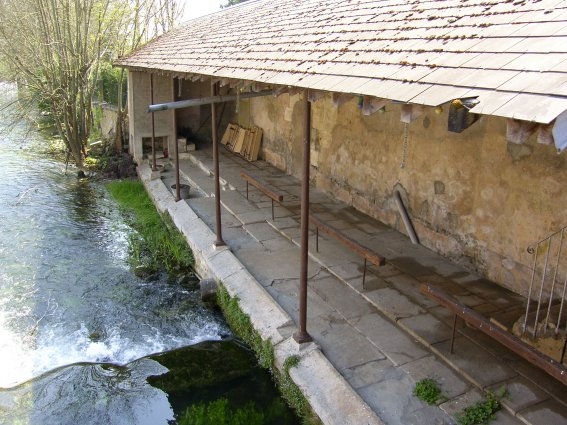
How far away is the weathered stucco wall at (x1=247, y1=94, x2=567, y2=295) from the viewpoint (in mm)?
5090

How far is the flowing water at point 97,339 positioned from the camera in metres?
4.92

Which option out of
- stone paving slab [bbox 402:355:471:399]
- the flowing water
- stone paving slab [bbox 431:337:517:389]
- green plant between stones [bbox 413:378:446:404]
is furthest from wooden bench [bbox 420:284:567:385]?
the flowing water

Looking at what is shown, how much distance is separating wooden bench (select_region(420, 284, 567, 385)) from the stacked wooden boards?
320 inches

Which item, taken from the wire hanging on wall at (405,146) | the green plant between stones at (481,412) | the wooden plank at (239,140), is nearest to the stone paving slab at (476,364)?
the green plant between stones at (481,412)

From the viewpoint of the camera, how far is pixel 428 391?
392cm

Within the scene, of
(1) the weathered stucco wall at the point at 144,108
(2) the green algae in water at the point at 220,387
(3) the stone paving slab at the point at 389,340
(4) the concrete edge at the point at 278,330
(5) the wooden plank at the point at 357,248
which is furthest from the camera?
(1) the weathered stucco wall at the point at 144,108

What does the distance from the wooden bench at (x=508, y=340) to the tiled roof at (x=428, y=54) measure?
2085 mm

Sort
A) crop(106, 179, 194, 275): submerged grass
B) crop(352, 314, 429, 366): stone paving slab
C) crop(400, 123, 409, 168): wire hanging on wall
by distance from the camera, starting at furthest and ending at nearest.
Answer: crop(106, 179, 194, 275): submerged grass, crop(400, 123, 409, 168): wire hanging on wall, crop(352, 314, 429, 366): stone paving slab

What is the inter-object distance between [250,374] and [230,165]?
7176 mm

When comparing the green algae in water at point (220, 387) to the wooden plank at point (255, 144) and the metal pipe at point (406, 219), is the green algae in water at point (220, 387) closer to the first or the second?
the metal pipe at point (406, 219)

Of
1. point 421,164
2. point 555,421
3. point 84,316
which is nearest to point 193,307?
point 84,316

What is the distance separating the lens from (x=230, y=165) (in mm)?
11781

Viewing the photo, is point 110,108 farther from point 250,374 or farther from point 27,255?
point 250,374

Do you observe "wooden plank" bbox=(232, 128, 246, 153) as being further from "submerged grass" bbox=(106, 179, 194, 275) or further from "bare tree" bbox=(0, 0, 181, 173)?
"bare tree" bbox=(0, 0, 181, 173)
